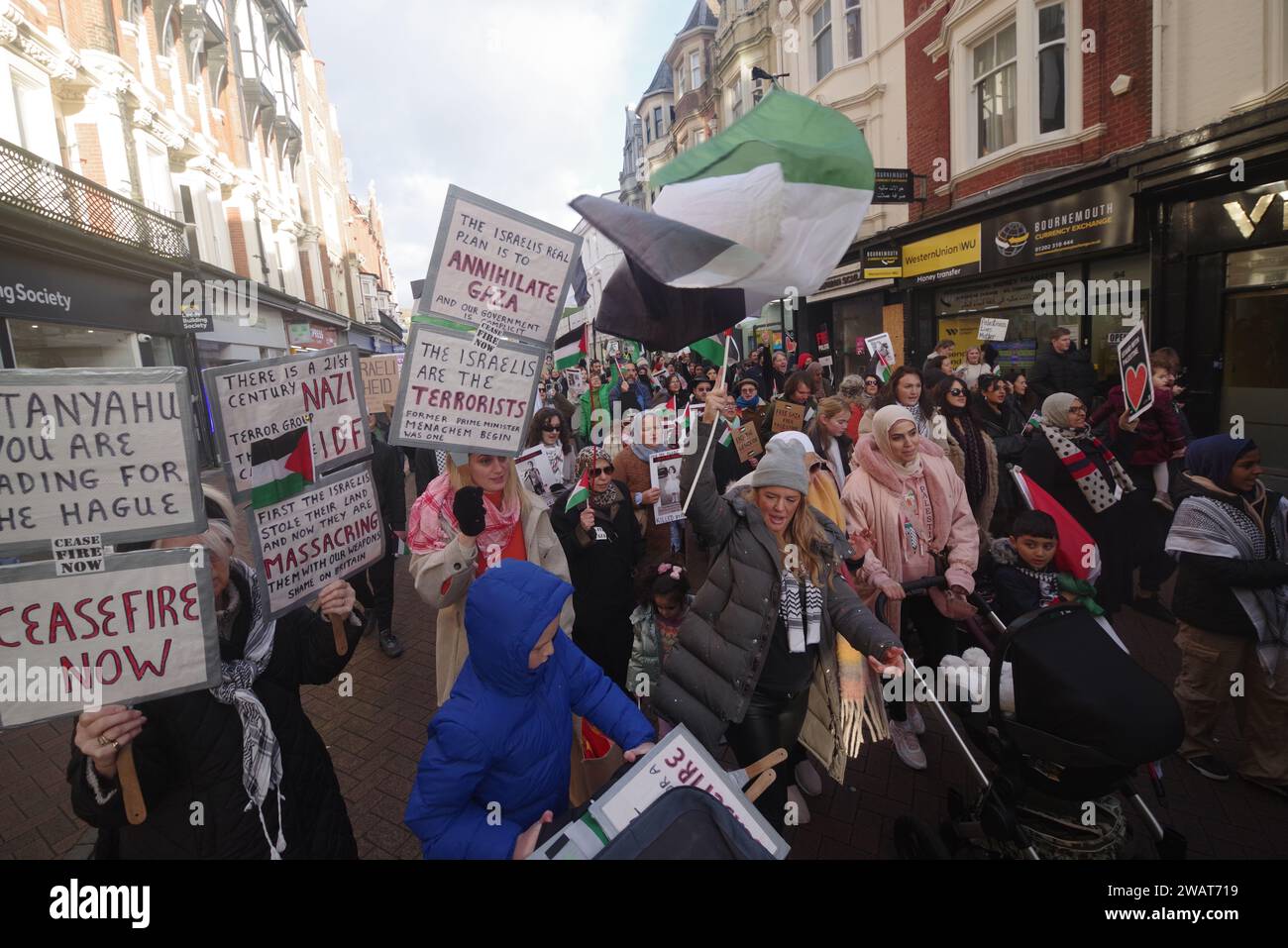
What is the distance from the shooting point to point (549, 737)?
220 cm

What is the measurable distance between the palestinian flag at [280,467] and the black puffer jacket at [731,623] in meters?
1.57

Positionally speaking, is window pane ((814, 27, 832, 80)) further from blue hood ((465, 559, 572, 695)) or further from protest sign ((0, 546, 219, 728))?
protest sign ((0, 546, 219, 728))

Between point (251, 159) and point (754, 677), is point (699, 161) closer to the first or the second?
point (754, 677)

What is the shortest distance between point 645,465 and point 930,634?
229cm

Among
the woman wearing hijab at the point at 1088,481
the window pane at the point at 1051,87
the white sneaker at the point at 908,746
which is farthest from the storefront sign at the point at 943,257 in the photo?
the white sneaker at the point at 908,746

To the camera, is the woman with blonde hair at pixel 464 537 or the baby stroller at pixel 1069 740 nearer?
the baby stroller at pixel 1069 740

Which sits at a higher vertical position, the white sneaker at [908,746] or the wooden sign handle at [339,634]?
the wooden sign handle at [339,634]

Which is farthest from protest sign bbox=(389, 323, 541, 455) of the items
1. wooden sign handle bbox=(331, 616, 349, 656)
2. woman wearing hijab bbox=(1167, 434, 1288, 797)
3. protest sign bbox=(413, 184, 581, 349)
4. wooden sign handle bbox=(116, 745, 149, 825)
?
woman wearing hijab bbox=(1167, 434, 1288, 797)

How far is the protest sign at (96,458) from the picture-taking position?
71.0 inches

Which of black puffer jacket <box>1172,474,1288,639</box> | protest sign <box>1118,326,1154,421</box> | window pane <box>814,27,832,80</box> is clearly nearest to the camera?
black puffer jacket <box>1172,474,1288,639</box>

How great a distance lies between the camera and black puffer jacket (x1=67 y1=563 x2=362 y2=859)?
188cm

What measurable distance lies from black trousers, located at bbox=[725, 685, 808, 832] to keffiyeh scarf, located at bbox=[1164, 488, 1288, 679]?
2339mm

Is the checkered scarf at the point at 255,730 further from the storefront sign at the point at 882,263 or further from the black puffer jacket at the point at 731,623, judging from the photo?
the storefront sign at the point at 882,263
